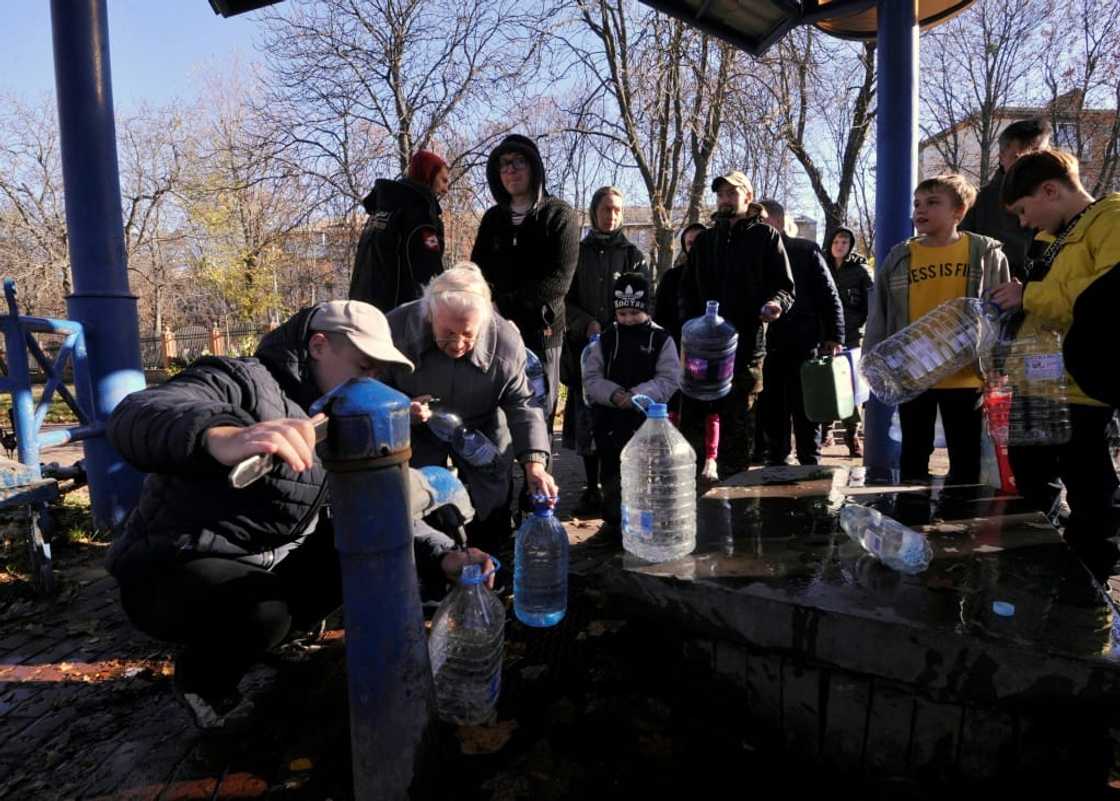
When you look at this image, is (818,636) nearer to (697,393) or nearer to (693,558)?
(693,558)

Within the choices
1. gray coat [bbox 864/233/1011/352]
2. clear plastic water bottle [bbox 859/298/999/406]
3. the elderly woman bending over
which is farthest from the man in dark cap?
the elderly woman bending over

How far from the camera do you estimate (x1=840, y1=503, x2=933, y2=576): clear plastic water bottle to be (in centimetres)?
214

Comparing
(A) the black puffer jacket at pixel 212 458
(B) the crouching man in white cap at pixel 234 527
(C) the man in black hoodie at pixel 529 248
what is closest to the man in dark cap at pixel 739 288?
(C) the man in black hoodie at pixel 529 248

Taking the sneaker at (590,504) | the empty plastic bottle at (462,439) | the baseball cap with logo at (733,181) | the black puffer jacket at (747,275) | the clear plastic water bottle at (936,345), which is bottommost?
the sneaker at (590,504)

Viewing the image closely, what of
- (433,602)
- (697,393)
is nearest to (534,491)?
(433,602)

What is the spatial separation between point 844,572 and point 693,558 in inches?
17.7

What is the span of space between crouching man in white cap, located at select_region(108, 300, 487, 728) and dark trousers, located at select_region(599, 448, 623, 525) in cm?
203

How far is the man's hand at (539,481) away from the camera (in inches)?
111

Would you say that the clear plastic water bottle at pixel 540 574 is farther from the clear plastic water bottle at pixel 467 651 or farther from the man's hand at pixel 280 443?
the man's hand at pixel 280 443

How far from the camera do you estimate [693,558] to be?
7.43 ft

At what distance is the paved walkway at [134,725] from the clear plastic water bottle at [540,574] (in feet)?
0.83

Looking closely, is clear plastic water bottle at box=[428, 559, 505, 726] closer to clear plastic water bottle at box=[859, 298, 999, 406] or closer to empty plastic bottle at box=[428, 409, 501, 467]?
empty plastic bottle at box=[428, 409, 501, 467]

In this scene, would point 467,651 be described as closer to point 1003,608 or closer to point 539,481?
point 539,481

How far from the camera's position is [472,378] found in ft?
10.5
